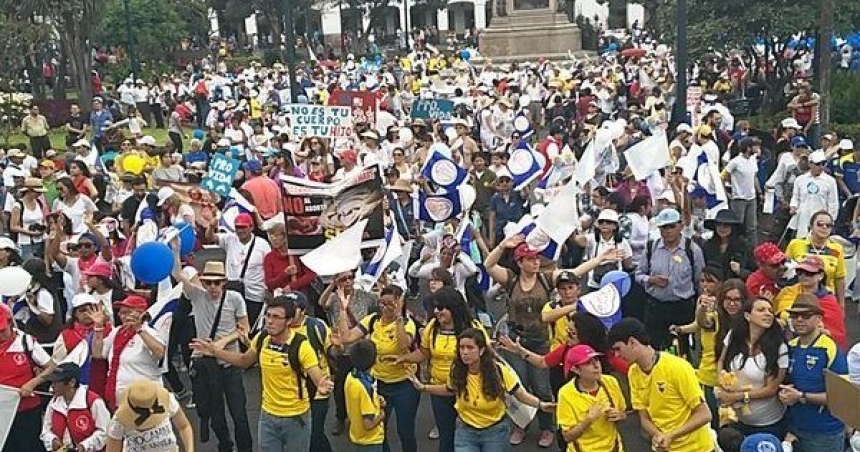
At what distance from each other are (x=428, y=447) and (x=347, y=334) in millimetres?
1306

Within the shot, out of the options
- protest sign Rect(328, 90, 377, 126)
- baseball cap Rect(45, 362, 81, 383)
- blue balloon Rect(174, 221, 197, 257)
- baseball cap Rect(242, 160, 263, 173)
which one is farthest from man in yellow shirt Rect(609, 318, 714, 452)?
protest sign Rect(328, 90, 377, 126)

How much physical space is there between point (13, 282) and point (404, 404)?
2.88 meters

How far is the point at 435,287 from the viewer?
7.50m

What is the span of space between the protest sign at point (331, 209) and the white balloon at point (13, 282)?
2133 mm

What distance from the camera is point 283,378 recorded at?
6.47 metres

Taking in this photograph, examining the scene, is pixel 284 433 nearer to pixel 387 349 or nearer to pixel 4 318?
pixel 387 349

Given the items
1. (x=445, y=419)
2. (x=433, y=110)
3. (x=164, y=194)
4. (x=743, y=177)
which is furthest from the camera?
(x=433, y=110)

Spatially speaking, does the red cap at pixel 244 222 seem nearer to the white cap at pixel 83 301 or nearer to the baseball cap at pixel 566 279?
the white cap at pixel 83 301

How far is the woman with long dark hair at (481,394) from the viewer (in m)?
6.18

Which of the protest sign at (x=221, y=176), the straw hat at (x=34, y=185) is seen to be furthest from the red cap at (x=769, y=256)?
the straw hat at (x=34, y=185)

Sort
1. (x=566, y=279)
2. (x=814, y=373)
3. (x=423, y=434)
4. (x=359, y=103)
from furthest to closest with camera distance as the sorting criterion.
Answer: (x=359, y=103)
(x=423, y=434)
(x=566, y=279)
(x=814, y=373)

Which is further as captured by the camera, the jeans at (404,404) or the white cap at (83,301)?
the jeans at (404,404)

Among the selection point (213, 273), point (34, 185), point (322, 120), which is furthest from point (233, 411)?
point (322, 120)

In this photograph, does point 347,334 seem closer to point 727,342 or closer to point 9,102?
point 727,342
